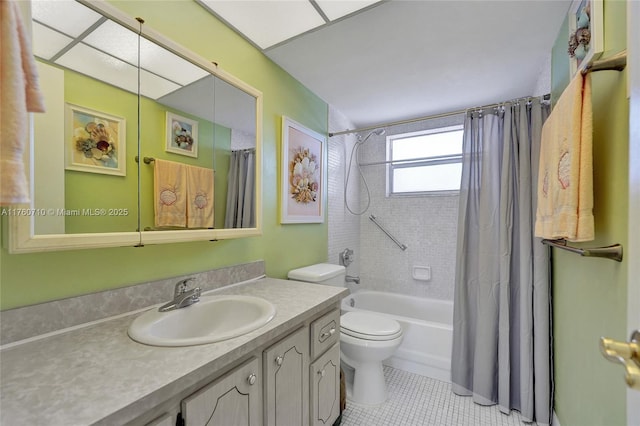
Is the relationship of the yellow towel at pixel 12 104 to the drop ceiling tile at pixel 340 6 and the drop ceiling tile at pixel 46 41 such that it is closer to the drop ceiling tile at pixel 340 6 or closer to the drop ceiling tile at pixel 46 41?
the drop ceiling tile at pixel 46 41

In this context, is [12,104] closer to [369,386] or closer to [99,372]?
[99,372]

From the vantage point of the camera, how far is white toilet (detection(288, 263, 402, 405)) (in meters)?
1.79

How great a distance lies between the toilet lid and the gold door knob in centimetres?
144

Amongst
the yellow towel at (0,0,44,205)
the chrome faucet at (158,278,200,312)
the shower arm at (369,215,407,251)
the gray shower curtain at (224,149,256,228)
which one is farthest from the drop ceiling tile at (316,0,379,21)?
the shower arm at (369,215,407,251)

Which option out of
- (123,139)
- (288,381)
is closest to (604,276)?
(288,381)

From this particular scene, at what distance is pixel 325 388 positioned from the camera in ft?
4.49

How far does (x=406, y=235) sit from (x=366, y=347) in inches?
56.6

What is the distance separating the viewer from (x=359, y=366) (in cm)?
189

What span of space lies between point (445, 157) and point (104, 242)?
2572 mm

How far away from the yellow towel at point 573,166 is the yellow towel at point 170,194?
1524 millimetres

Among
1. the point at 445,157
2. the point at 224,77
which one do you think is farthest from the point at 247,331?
the point at 445,157

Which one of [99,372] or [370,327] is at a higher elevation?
[99,372]

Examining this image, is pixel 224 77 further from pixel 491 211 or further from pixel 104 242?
pixel 491 211

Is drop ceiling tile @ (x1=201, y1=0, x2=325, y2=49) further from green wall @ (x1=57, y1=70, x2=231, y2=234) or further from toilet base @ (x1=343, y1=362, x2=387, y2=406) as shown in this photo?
toilet base @ (x1=343, y1=362, x2=387, y2=406)
